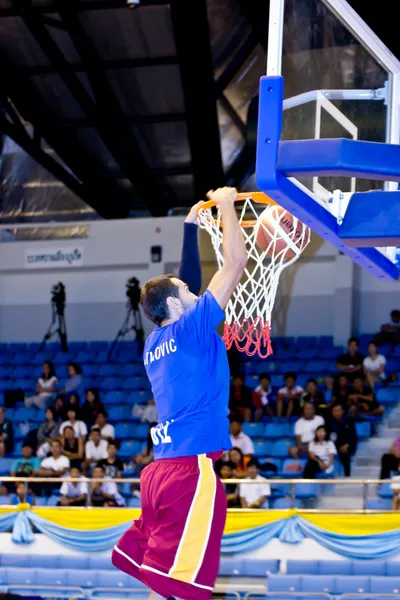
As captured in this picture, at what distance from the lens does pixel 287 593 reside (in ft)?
27.7

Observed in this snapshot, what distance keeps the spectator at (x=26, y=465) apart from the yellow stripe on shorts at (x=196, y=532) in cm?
832

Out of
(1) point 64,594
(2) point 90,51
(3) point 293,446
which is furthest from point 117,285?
(1) point 64,594

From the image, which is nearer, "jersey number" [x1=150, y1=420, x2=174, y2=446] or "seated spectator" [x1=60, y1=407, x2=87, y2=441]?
"jersey number" [x1=150, y1=420, x2=174, y2=446]

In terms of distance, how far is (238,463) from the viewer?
11.0 metres

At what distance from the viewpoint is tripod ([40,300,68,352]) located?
55.8 feet

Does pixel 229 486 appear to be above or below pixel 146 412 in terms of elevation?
below

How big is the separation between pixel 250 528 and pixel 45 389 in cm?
619

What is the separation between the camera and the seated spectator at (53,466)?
1159 cm

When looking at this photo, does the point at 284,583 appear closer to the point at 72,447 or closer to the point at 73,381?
the point at 72,447

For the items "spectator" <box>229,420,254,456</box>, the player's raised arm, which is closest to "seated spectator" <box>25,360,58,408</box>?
"spectator" <box>229,420,254,456</box>

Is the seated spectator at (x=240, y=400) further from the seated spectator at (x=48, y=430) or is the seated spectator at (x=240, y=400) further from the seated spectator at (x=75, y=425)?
the seated spectator at (x=48, y=430)

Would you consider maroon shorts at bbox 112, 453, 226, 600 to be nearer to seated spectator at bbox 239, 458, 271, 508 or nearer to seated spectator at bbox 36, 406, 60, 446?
seated spectator at bbox 239, 458, 271, 508

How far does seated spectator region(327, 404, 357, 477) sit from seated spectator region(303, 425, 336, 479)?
0.25 m

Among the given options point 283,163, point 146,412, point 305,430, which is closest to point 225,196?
point 283,163
